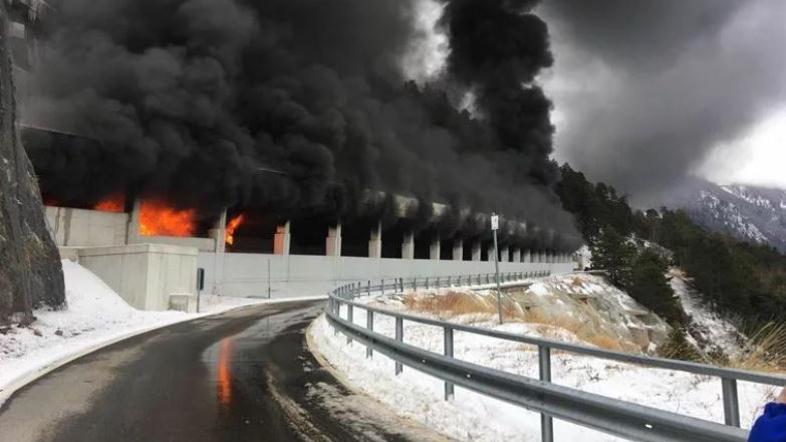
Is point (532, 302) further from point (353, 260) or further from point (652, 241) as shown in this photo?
point (652, 241)

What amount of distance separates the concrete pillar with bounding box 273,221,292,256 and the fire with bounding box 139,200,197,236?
18.8ft

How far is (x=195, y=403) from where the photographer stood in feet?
21.0

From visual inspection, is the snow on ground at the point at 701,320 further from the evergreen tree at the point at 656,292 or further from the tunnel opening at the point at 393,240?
the tunnel opening at the point at 393,240

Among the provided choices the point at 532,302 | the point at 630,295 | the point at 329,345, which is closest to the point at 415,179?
the point at 532,302

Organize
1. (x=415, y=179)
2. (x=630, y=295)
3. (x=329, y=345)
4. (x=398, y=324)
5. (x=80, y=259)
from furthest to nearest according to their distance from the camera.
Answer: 1. (x=630, y=295)
2. (x=415, y=179)
3. (x=80, y=259)
4. (x=329, y=345)
5. (x=398, y=324)

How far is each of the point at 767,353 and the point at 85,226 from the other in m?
32.5

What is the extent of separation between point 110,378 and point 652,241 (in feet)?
472

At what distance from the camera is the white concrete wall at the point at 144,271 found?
21594mm

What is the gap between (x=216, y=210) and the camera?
3638 centimetres

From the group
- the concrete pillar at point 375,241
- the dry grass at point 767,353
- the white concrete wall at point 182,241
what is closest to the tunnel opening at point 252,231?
the white concrete wall at point 182,241

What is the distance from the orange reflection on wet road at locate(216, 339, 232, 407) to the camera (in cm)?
663

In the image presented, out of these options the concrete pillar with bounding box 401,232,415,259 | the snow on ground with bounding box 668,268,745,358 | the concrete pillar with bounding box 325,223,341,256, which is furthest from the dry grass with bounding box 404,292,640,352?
the snow on ground with bounding box 668,268,745,358

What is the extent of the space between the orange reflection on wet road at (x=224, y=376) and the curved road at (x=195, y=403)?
0.04ft

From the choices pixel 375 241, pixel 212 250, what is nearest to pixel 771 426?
pixel 212 250
